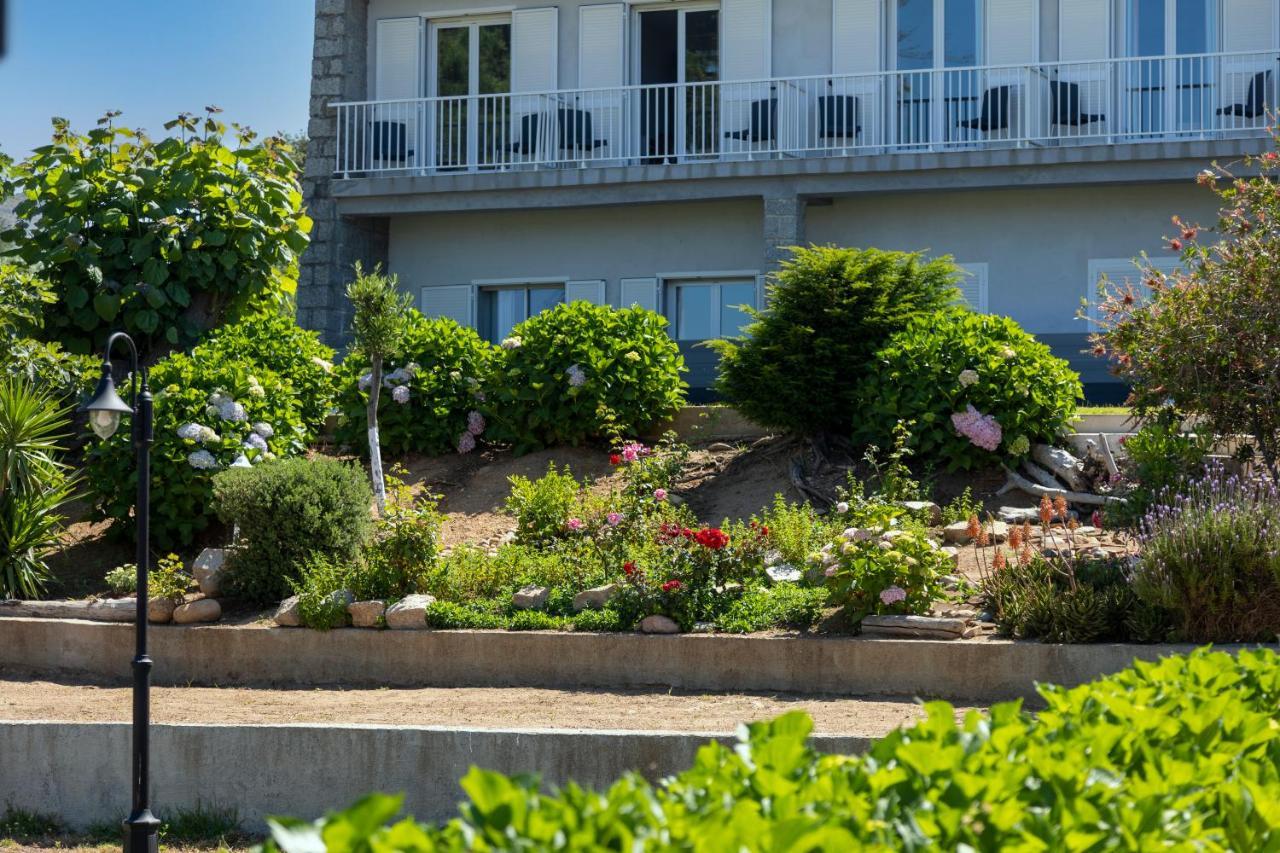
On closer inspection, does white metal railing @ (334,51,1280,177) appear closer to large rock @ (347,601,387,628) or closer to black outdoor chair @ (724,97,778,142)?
black outdoor chair @ (724,97,778,142)

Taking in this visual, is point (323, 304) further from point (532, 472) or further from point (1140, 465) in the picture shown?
point (1140, 465)

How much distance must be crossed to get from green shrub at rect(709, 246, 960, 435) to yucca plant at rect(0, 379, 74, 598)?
17.0 ft

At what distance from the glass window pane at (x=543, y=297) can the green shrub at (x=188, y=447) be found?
273 inches

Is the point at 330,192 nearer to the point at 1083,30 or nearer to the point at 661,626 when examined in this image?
the point at 1083,30

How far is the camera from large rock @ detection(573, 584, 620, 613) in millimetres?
9508

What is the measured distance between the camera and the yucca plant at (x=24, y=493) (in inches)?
429

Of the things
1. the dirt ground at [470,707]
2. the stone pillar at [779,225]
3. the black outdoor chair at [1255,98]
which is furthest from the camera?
the stone pillar at [779,225]

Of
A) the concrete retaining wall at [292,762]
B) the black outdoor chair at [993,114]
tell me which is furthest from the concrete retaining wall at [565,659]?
the black outdoor chair at [993,114]

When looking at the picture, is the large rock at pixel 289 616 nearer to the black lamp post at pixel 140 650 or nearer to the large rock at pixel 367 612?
the large rock at pixel 367 612

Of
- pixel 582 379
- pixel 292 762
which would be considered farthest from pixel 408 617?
pixel 582 379

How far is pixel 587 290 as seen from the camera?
18.5 meters

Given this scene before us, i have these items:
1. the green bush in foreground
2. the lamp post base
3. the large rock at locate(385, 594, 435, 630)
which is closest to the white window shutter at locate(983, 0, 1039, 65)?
the large rock at locate(385, 594, 435, 630)

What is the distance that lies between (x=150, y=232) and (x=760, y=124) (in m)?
7.12

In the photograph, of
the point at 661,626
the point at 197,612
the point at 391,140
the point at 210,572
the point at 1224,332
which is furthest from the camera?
the point at 391,140
